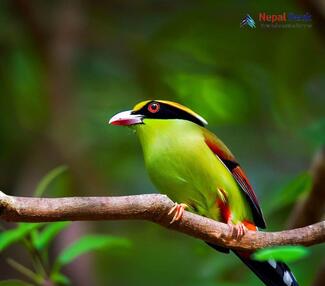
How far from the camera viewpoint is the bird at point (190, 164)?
1.84m

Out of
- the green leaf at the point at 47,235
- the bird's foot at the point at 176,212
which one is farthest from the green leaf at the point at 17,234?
the bird's foot at the point at 176,212

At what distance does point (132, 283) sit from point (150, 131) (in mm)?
2586

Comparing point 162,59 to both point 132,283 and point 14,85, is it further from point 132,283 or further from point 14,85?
point 132,283

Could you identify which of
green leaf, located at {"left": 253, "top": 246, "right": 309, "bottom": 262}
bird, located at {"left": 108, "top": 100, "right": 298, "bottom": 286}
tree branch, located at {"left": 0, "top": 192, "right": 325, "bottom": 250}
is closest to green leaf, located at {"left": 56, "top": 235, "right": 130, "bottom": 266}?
bird, located at {"left": 108, "top": 100, "right": 298, "bottom": 286}

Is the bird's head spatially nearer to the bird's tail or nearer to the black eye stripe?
the black eye stripe

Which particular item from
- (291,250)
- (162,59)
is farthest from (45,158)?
(291,250)

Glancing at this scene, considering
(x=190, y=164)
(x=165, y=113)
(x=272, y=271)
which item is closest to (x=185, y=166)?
(x=190, y=164)

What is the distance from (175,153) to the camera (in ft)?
6.07

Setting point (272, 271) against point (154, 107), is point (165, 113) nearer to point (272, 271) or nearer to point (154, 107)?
point (154, 107)

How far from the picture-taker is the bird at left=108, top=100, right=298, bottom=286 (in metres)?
1.84

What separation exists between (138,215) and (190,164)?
0.35 m

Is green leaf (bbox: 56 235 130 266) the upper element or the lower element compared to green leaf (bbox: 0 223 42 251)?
lower

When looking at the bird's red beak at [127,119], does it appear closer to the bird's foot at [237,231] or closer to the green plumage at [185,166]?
the green plumage at [185,166]

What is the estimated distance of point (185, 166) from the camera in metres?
1.84
